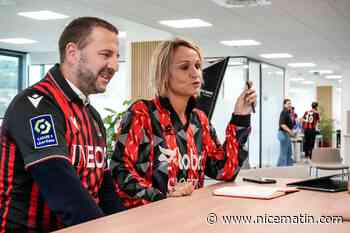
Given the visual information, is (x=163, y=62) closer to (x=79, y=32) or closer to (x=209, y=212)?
(x=79, y=32)

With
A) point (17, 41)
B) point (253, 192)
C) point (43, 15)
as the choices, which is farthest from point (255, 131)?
point (253, 192)

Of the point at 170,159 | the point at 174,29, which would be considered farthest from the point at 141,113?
the point at 174,29

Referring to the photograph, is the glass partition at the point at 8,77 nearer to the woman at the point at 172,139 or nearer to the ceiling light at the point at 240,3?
Result: the ceiling light at the point at 240,3

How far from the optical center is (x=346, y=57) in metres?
14.0

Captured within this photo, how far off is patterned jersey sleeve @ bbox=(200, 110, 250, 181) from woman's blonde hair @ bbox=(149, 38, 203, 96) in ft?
0.88

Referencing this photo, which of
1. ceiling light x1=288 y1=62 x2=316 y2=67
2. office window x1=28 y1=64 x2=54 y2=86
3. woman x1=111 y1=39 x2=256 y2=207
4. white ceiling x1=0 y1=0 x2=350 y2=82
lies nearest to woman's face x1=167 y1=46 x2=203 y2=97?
woman x1=111 y1=39 x2=256 y2=207

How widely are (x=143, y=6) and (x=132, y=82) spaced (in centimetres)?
242

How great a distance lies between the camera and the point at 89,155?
5.63 ft

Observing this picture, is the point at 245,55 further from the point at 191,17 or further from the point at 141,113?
the point at 141,113

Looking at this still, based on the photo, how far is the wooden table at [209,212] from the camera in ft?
4.38

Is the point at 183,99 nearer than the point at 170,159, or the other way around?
the point at 170,159

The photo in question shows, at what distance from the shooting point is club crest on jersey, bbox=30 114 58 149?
4.98 feet

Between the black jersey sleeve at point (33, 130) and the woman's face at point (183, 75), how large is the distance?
81cm

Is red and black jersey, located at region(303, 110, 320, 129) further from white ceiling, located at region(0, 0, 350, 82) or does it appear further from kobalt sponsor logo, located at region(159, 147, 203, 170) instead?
kobalt sponsor logo, located at region(159, 147, 203, 170)
